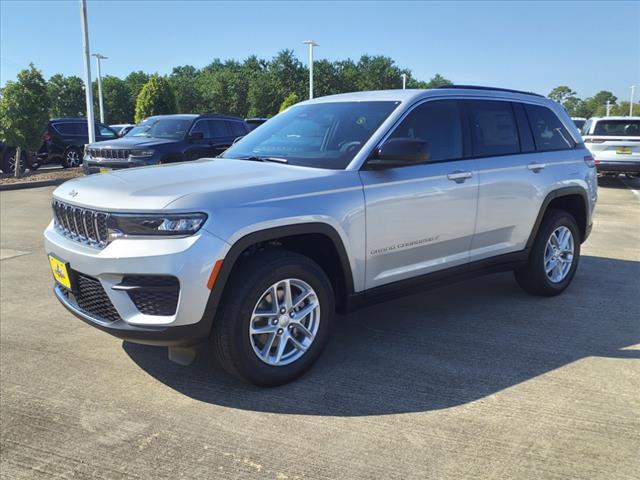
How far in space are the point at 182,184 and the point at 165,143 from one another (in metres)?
8.63

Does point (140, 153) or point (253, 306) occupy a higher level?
point (140, 153)

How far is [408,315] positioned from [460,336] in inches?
23.7

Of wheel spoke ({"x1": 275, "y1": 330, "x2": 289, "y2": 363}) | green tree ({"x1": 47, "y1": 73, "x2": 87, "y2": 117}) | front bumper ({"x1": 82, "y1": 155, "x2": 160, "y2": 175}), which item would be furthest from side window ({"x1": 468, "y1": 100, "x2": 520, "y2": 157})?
green tree ({"x1": 47, "y1": 73, "x2": 87, "y2": 117})

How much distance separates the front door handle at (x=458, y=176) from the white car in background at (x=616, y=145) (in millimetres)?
11769

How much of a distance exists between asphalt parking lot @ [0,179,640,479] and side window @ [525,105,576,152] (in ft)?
4.86

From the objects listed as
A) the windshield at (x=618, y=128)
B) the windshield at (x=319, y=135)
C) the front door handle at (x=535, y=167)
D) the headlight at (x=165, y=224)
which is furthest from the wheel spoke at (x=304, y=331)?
the windshield at (x=618, y=128)

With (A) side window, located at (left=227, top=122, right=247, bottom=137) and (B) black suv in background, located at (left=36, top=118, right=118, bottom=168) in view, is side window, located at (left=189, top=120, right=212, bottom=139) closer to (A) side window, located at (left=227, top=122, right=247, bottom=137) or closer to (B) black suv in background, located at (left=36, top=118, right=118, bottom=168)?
(A) side window, located at (left=227, top=122, right=247, bottom=137)

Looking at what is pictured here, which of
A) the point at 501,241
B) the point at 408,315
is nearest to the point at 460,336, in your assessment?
the point at 408,315

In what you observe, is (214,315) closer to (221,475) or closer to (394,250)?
(221,475)

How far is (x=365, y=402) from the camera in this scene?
3316 millimetres

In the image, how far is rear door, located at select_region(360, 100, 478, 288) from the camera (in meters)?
3.79

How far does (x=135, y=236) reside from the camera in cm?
307

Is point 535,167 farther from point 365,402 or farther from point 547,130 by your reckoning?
point 365,402

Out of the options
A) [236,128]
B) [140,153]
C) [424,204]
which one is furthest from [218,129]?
[424,204]
